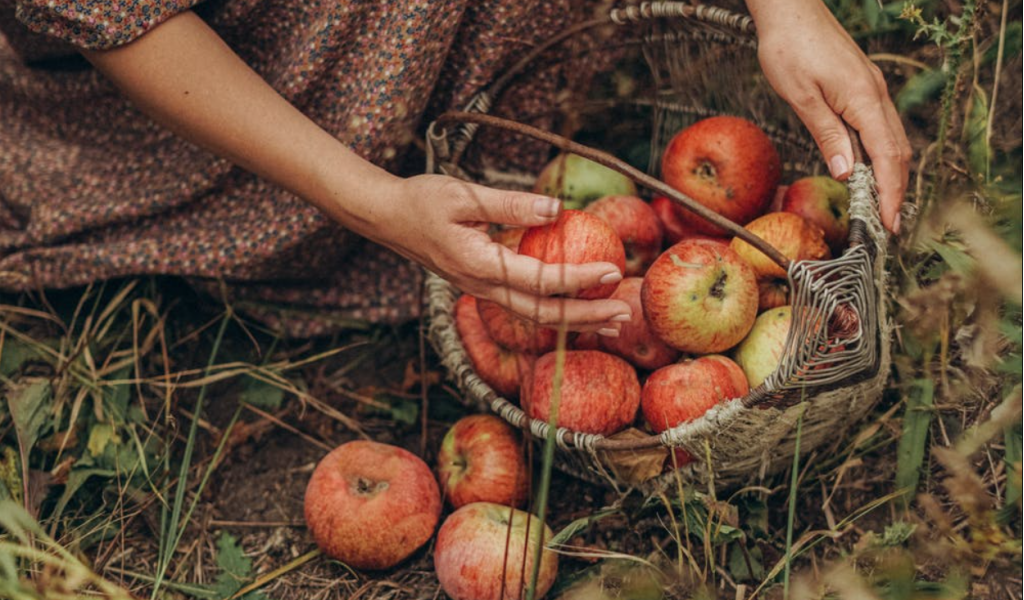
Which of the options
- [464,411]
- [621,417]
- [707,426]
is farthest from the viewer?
[464,411]

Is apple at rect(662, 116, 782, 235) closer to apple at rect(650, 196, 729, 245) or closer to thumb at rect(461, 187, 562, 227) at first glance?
apple at rect(650, 196, 729, 245)

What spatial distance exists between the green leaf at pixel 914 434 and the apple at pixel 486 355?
0.66m

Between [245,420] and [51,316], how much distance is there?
0.52 metres

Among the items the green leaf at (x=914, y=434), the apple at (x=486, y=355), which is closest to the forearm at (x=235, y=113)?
the apple at (x=486, y=355)

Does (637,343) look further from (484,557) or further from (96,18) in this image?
(96,18)

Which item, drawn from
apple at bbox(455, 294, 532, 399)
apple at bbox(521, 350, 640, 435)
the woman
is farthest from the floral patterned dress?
apple at bbox(521, 350, 640, 435)

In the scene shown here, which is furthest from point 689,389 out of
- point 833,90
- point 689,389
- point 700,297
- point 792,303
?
point 833,90

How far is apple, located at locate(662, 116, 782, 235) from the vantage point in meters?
1.52

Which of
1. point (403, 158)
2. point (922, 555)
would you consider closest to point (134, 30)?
point (403, 158)

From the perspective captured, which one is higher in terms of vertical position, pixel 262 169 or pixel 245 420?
pixel 262 169

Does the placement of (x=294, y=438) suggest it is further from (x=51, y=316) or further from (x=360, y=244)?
(x=51, y=316)

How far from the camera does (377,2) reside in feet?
4.89

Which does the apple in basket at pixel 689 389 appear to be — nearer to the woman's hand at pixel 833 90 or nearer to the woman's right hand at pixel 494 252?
the woman's right hand at pixel 494 252

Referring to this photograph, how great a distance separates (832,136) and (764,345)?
353 millimetres
